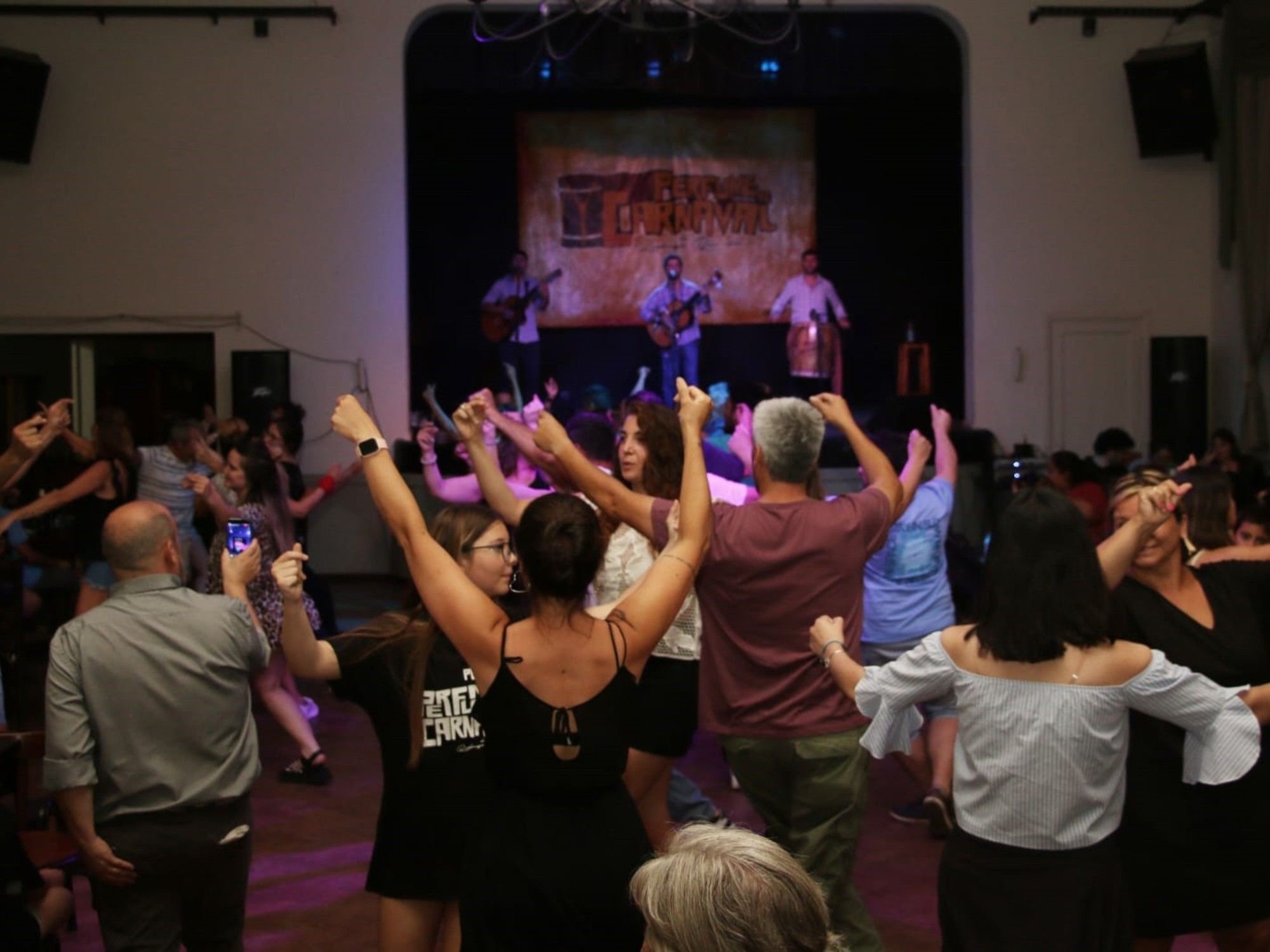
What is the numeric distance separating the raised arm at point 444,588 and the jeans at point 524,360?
413 inches

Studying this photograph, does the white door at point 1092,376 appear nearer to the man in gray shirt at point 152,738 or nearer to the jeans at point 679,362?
the jeans at point 679,362

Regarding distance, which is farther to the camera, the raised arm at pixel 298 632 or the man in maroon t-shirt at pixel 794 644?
the man in maroon t-shirt at pixel 794 644

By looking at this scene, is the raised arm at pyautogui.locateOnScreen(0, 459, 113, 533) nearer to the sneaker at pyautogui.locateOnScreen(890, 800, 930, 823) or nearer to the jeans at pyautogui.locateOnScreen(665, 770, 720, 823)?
the jeans at pyautogui.locateOnScreen(665, 770, 720, 823)

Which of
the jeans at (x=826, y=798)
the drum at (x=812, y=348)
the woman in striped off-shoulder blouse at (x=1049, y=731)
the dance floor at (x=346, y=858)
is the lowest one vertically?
the dance floor at (x=346, y=858)

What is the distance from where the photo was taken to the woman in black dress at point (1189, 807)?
8.59 ft

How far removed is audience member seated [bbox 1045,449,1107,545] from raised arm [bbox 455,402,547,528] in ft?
9.02

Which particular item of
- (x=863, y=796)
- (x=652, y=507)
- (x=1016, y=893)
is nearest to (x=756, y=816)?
(x=863, y=796)

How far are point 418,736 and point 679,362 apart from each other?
1045 centimetres

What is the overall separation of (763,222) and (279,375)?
4.68 meters

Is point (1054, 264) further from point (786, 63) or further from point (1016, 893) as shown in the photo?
point (1016, 893)

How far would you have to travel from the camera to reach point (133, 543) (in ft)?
9.23

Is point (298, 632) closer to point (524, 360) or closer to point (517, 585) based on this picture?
point (517, 585)

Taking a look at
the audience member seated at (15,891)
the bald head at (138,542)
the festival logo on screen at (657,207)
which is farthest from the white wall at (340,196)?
the audience member seated at (15,891)

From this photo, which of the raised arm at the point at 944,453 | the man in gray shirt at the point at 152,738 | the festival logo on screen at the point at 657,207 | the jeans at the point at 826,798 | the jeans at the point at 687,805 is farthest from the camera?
the festival logo on screen at the point at 657,207
